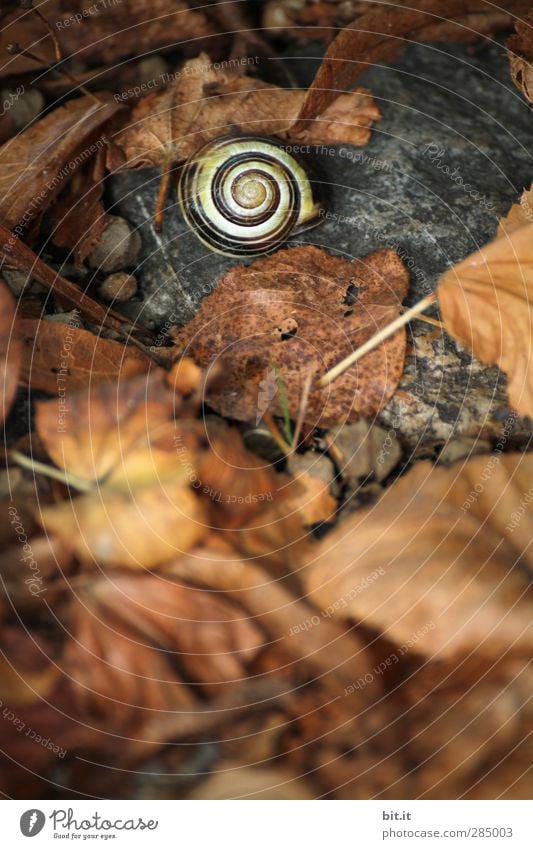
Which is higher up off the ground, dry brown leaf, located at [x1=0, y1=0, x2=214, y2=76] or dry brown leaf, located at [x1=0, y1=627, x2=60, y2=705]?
dry brown leaf, located at [x1=0, y1=0, x2=214, y2=76]

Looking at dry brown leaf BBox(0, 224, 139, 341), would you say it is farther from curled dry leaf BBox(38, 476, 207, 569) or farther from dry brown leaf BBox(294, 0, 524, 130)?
dry brown leaf BBox(294, 0, 524, 130)

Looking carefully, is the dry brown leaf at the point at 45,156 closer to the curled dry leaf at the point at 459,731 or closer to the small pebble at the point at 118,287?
the small pebble at the point at 118,287

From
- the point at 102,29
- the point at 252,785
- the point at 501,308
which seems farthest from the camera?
the point at 102,29

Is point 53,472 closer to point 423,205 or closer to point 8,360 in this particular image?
point 8,360

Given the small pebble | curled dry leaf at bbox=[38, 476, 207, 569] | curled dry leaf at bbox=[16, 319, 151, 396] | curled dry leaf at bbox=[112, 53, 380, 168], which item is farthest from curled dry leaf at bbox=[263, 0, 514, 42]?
curled dry leaf at bbox=[38, 476, 207, 569]

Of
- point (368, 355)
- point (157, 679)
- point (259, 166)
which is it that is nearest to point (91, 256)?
point (259, 166)

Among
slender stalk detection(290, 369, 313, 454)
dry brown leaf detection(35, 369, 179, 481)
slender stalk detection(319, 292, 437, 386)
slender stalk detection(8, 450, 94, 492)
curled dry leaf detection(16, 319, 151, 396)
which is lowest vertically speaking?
slender stalk detection(8, 450, 94, 492)

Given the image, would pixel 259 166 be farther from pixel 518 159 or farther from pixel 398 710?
pixel 398 710

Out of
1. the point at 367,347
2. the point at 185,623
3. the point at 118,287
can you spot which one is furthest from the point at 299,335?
the point at 185,623
